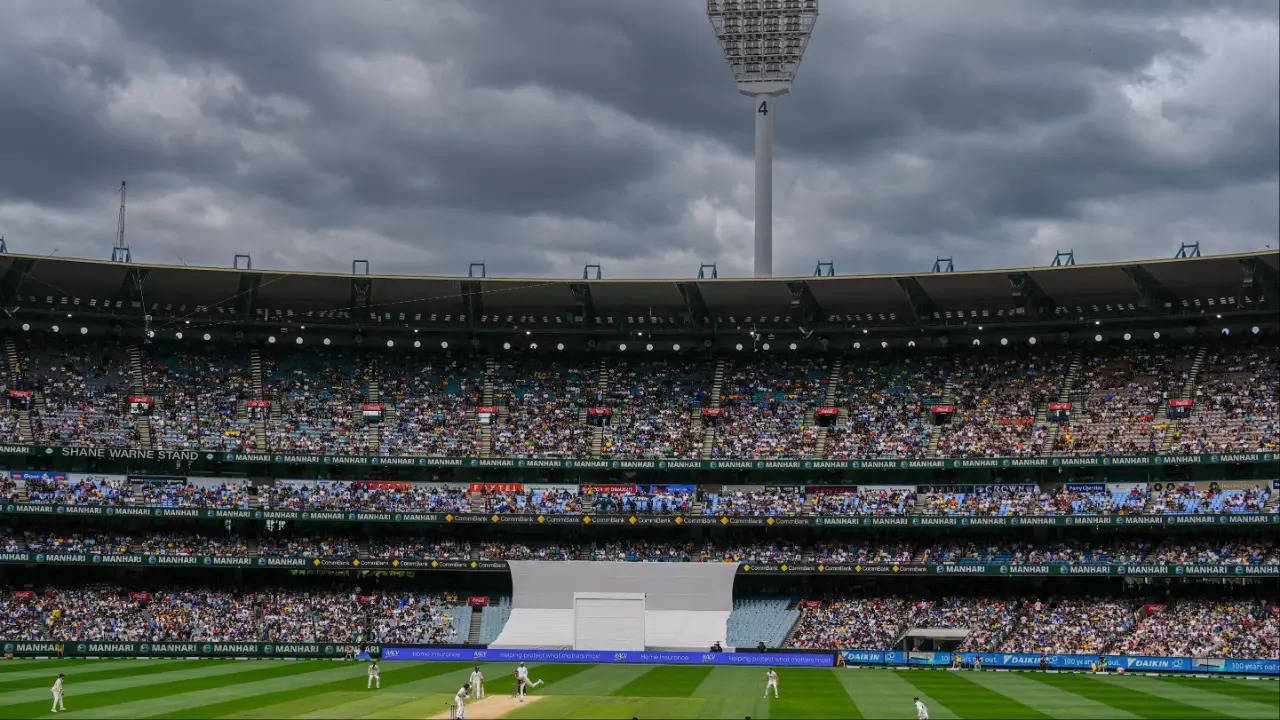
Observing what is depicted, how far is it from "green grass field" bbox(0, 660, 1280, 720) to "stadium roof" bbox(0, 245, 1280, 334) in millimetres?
23143

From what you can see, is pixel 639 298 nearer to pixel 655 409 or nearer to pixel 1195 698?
pixel 655 409

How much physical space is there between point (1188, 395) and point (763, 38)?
1353 inches

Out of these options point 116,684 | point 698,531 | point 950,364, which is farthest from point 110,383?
point 950,364

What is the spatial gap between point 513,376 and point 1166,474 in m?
40.8

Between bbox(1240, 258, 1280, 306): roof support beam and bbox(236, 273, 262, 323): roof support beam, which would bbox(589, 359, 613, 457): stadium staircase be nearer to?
bbox(236, 273, 262, 323): roof support beam

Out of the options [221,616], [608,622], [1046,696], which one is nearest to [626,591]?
[608,622]

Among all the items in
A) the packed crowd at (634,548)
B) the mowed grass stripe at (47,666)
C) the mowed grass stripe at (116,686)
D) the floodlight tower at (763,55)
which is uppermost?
the floodlight tower at (763,55)

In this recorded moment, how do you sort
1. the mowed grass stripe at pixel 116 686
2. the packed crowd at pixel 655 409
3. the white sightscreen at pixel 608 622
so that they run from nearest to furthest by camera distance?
the mowed grass stripe at pixel 116 686, the white sightscreen at pixel 608 622, the packed crowd at pixel 655 409

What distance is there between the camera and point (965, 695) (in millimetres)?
48062

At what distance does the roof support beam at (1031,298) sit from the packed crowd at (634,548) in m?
14.3

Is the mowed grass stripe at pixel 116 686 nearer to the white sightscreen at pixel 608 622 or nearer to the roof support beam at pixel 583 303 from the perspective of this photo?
the white sightscreen at pixel 608 622

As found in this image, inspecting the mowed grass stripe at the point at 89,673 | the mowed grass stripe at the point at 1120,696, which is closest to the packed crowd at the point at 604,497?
the mowed grass stripe at the point at 89,673

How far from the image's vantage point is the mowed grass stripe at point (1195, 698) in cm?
4088

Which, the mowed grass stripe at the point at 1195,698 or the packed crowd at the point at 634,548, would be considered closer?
the mowed grass stripe at the point at 1195,698
